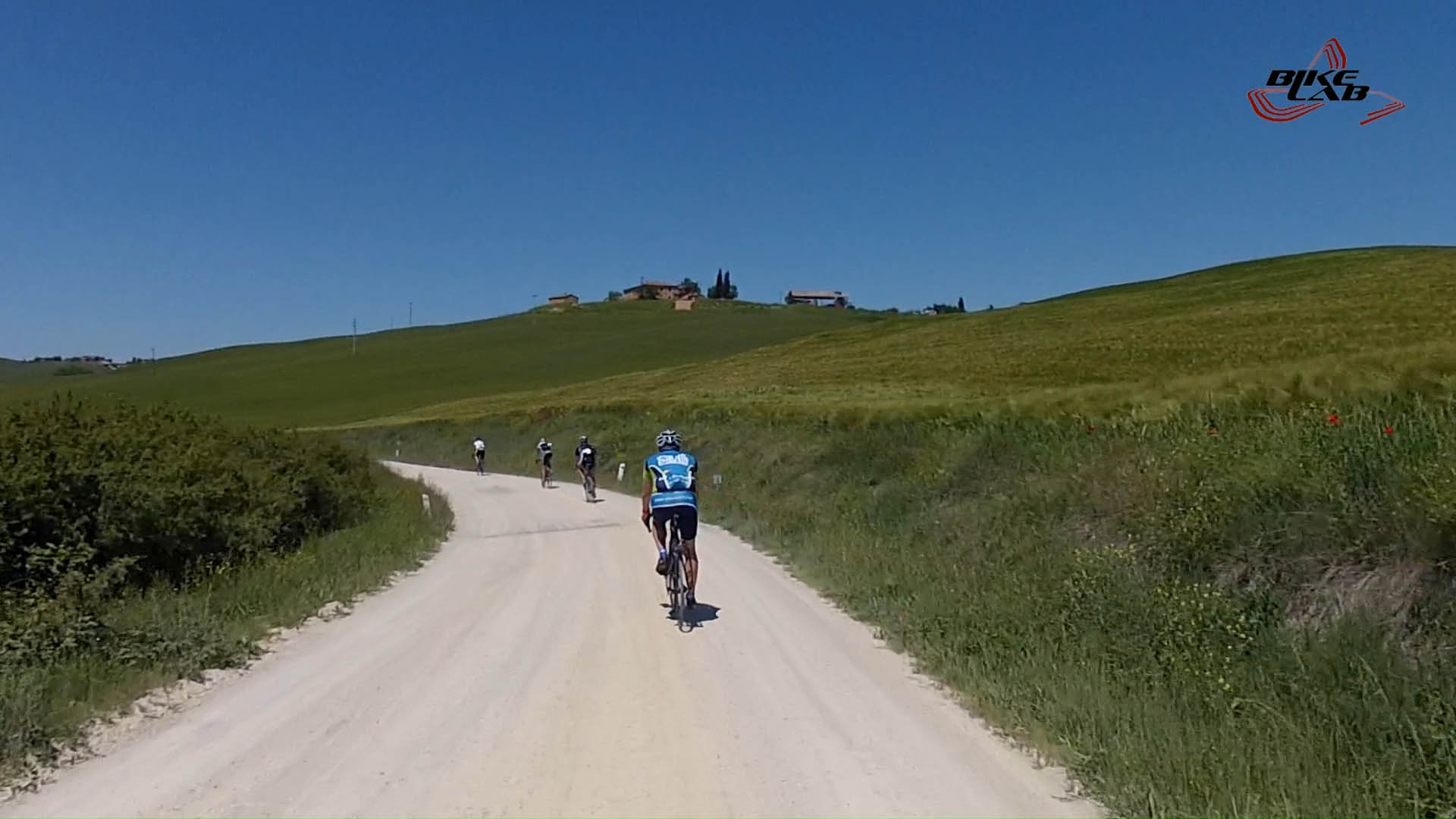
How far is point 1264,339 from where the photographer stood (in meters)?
34.0

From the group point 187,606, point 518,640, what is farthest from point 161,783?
point 187,606

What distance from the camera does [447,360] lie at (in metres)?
100

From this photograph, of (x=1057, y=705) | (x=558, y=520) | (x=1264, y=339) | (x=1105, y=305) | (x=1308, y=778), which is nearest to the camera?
(x=1308, y=778)

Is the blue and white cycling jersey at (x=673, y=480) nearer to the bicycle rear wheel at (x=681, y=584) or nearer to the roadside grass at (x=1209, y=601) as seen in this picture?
the bicycle rear wheel at (x=681, y=584)

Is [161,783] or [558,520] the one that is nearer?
[161,783]

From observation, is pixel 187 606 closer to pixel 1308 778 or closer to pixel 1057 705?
pixel 1057 705

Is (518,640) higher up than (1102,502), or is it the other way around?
(1102,502)

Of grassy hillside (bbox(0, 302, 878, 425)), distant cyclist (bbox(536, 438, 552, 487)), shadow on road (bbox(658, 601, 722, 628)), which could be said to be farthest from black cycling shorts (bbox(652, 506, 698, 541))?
grassy hillside (bbox(0, 302, 878, 425))

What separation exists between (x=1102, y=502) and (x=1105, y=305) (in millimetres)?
54646

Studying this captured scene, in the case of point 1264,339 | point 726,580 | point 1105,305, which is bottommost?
point 726,580

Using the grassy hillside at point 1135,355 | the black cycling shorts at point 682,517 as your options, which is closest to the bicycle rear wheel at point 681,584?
the black cycling shorts at point 682,517

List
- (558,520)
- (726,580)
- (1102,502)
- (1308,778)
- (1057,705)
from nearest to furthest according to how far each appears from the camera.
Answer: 1. (1308,778)
2. (1057,705)
3. (1102,502)
4. (726,580)
5. (558,520)

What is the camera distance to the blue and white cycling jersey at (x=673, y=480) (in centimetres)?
1076

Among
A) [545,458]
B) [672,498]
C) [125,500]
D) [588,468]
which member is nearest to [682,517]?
[672,498]
